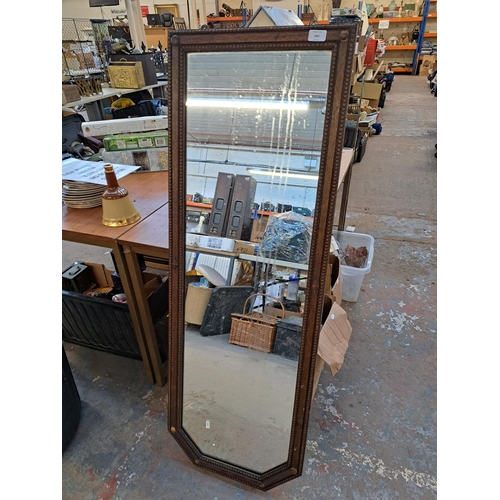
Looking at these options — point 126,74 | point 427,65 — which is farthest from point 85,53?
point 427,65

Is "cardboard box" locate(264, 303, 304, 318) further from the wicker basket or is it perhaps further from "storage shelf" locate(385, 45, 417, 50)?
"storage shelf" locate(385, 45, 417, 50)

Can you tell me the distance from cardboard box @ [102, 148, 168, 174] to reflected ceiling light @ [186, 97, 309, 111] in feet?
2.39

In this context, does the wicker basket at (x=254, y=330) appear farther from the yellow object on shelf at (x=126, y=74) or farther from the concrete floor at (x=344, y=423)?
the yellow object on shelf at (x=126, y=74)

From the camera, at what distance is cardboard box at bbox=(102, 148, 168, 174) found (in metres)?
1.62

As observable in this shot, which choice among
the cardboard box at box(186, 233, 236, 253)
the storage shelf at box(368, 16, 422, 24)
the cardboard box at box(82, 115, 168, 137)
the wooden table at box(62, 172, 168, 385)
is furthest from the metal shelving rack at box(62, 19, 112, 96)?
the storage shelf at box(368, 16, 422, 24)

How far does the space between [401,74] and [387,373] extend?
34.1ft

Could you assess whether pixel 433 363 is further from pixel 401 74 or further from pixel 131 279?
pixel 401 74

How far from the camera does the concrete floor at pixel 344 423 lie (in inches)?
48.4

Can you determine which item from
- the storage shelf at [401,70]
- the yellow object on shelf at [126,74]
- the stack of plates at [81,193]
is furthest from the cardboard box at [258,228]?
the storage shelf at [401,70]

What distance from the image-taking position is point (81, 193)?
1341 millimetres

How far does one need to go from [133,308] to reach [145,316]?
0.06m

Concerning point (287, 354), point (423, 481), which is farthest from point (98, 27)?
point (423, 481)

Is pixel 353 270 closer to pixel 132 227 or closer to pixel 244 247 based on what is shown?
pixel 244 247

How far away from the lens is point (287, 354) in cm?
109
